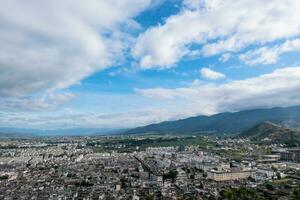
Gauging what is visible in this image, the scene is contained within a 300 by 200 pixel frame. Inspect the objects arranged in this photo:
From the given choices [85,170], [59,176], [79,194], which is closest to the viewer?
[79,194]

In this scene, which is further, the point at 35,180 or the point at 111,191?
the point at 35,180

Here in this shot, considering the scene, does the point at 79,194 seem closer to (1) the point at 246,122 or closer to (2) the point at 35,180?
(2) the point at 35,180

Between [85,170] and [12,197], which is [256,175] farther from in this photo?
[12,197]

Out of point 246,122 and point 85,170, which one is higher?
point 246,122

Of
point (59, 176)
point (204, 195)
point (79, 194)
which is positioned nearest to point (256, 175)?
point (204, 195)

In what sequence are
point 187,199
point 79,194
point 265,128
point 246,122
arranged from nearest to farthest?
1. point 187,199
2. point 79,194
3. point 265,128
4. point 246,122

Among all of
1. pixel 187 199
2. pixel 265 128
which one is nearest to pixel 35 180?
pixel 187 199

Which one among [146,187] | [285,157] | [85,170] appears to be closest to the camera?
[146,187]

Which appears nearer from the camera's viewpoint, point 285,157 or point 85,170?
point 85,170

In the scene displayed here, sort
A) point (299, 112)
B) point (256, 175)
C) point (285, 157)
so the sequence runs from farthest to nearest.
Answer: point (299, 112), point (285, 157), point (256, 175)
